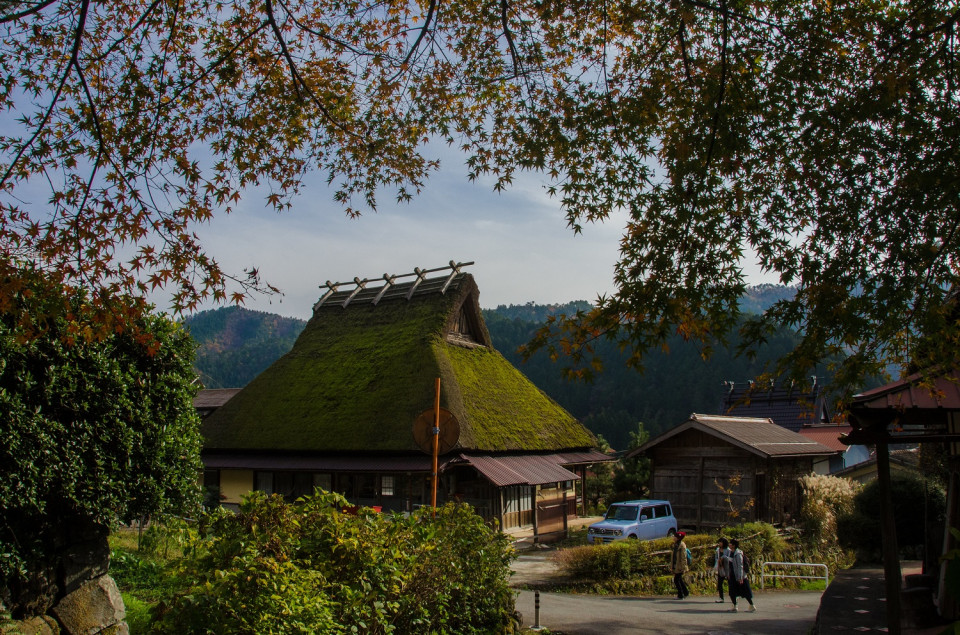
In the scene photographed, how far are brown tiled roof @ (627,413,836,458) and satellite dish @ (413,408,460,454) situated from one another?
16.3 metres

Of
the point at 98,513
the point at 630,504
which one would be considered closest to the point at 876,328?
the point at 98,513

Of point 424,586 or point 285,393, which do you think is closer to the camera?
point 424,586

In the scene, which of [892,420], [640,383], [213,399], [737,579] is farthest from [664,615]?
[640,383]

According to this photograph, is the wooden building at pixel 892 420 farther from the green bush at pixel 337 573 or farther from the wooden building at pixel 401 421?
the wooden building at pixel 401 421

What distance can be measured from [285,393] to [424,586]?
2012cm

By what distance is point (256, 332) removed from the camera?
154 meters

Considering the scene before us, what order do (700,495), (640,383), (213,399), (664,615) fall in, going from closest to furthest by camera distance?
1. (664,615)
2. (700,495)
3. (213,399)
4. (640,383)

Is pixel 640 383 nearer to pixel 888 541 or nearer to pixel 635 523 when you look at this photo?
pixel 635 523

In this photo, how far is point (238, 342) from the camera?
151 meters

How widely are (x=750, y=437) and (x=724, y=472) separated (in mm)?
1623

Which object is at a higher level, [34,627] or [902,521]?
[34,627]

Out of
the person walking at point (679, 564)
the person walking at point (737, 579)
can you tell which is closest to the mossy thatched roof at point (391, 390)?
the person walking at point (679, 564)

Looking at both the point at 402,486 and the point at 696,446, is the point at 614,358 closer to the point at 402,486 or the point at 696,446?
the point at 696,446

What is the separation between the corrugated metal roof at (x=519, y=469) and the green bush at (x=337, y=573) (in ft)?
35.3
